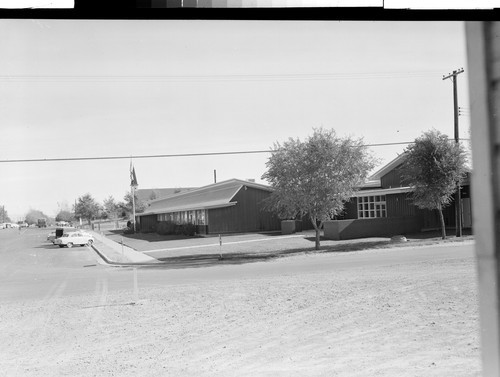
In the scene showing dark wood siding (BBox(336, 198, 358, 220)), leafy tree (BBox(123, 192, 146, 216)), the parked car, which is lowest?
the parked car

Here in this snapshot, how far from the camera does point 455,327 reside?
553 centimetres

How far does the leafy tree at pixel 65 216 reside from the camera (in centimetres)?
544

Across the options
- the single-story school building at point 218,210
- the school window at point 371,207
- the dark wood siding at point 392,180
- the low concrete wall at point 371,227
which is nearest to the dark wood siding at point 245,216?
the single-story school building at point 218,210

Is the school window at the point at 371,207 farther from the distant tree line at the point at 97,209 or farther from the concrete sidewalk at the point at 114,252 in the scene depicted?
the distant tree line at the point at 97,209

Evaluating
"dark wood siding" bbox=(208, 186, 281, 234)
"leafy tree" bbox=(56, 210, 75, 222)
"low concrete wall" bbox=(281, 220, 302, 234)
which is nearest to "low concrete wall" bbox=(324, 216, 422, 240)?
"low concrete wall" bbox=(281, 220, 302, 234)

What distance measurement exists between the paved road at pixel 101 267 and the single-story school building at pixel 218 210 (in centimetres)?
63

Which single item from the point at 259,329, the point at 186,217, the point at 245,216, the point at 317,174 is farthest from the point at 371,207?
the point at 259,329

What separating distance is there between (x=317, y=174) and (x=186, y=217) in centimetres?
306

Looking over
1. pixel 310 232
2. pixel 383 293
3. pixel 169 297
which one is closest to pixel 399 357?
pixel 383 293

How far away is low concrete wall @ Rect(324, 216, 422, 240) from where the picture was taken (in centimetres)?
850

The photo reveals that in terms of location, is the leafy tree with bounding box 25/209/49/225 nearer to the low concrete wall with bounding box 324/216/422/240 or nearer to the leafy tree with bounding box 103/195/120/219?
the leafy tree with bounding box 103/195/120/219

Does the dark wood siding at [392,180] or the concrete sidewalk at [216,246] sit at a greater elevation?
the dark wood siding at [392,180]

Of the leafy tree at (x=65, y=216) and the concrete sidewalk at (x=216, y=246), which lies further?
the concrete sidewalk at (x=216, y=246)

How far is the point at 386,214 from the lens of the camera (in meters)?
8.54
